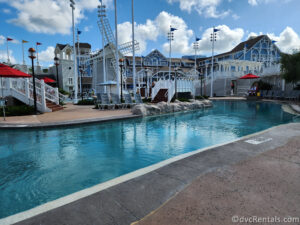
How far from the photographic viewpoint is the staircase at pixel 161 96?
56.2ft

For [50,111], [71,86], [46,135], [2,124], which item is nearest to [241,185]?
[46,135]

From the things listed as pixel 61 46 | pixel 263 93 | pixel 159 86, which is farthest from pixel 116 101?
pixel 61 46

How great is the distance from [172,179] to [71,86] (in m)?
32.8

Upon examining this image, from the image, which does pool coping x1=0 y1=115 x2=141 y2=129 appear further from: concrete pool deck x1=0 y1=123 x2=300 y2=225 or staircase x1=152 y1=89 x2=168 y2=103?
staircase x1=152 y1=89 x2=168 y2=103

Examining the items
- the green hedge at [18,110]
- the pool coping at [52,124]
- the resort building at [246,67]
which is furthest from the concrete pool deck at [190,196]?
the resort building at [246,67]

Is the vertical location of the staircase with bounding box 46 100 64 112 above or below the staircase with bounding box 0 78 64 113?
below

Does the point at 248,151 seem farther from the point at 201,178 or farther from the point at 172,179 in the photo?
the point at 172,179

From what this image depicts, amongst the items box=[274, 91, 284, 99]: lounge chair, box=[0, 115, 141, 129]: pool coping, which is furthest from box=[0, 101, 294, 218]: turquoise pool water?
box=[274, 91, 284, 99]: lounge chair

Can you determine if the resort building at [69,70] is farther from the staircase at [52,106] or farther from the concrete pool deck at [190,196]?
the concrete pool deck at [190,196]

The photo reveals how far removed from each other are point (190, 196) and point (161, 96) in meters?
15.3

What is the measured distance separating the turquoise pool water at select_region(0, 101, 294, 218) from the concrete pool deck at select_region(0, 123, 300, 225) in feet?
3.39

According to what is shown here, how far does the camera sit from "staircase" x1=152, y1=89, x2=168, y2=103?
17141 mm

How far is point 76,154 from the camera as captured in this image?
4996 millimetres

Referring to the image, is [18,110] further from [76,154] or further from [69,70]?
[69,70]
